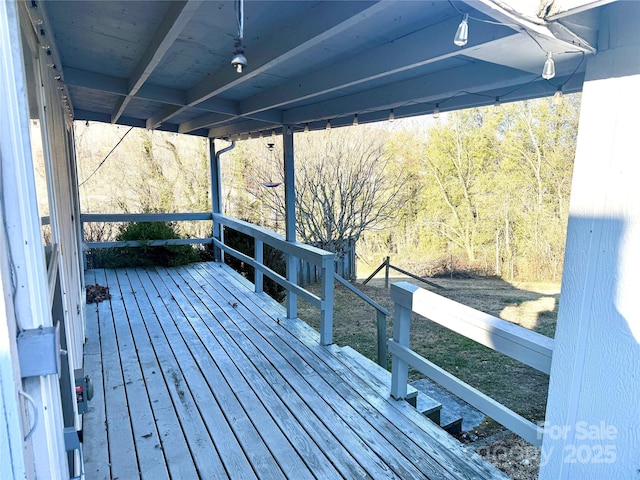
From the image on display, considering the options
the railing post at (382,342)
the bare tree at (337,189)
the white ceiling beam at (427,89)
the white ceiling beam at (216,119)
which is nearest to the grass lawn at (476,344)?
the railing post at (382,342)

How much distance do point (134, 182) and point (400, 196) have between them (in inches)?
298

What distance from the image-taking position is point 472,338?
6.46 ft

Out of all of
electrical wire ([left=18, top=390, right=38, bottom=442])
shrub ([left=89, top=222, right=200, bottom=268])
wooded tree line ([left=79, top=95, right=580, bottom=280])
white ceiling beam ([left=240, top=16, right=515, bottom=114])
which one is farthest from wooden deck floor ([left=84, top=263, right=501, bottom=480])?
wooded tree line ([left=79, top=95, right=580, bottom=280])

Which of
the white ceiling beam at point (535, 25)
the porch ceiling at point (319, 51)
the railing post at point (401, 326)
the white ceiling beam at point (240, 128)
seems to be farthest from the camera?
the white ceiling beam at point (240, 128)

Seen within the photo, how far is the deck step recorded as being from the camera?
2619 millimetres

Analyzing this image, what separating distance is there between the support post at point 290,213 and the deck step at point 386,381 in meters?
0.89

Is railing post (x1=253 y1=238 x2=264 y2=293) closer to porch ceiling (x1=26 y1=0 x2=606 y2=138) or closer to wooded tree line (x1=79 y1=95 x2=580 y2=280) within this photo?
porch ceiling (x1=26 y1=0 x2=606 y2=138)

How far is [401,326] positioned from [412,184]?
10.2 meters

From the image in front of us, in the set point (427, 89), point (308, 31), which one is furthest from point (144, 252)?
point (308, 31)

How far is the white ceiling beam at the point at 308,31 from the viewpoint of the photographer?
153cm

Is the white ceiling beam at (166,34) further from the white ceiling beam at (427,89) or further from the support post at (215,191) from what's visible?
the support post at (215,191)

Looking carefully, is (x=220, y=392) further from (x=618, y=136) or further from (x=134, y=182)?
(x=134, y=182)

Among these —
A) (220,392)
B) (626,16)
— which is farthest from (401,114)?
(220,392)

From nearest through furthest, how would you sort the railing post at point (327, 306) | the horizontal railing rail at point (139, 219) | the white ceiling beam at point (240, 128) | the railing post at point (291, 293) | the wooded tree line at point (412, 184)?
the railing post at point (327, 306) → the railing post at point (291, 293) → the white ceiling beam at point (240, 128) → the horizontal railing rail at point (139, 219) → the wooded tree line at point (412, 184)
